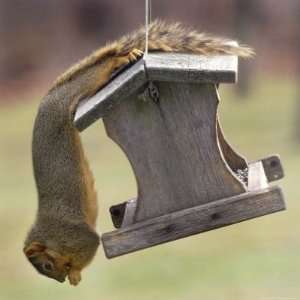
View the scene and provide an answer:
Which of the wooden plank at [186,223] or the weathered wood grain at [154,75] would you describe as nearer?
the weathered wood grain at [154,75]

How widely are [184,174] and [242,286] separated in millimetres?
6617

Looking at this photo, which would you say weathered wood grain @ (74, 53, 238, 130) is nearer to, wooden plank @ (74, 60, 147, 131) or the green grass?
wooden plank @ (74, 60, 147, 131)

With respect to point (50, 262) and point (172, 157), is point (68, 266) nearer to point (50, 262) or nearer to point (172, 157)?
point (50, 262)

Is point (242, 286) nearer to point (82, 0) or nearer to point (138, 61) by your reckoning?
point (138, 61)

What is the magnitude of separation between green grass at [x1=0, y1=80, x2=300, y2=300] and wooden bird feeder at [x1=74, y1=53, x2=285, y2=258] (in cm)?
547

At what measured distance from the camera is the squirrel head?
416 cm

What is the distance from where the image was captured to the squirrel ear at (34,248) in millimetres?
4199

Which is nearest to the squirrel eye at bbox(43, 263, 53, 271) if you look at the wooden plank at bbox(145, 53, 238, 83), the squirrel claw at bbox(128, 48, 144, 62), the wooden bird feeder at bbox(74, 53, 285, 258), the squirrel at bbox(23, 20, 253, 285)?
the squirrel at bbox(23, 20, 253, 285)

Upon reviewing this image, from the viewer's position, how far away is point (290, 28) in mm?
22547

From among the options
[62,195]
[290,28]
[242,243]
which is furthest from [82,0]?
[62,195]

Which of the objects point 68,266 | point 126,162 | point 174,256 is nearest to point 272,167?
point 68,266

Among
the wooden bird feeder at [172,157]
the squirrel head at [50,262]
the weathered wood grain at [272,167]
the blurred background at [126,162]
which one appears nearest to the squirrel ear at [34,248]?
the squirrel head at [50,262]

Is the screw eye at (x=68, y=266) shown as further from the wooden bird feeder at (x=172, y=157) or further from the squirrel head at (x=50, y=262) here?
the wooden bird feeder at (x=172, y=157)

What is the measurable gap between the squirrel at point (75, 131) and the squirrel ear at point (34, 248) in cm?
13
